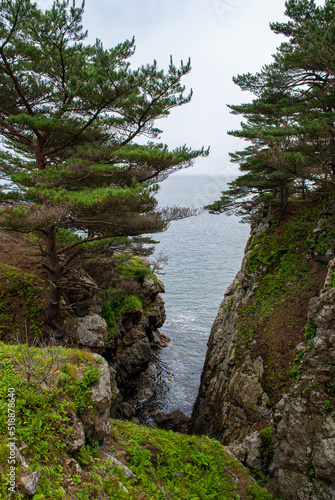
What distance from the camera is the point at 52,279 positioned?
10680 mm

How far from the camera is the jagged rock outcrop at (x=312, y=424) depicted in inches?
275

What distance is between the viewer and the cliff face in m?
7.34

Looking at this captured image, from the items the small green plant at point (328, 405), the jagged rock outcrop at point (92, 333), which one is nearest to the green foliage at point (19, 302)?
the jagged rock outcrop at point (92, 333)

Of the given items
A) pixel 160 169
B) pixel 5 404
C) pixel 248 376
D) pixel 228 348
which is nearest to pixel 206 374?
pixel 228 348

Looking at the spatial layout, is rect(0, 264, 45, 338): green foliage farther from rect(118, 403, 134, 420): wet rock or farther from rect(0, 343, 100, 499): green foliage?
rect(118, 403, 134, 420): wet rock

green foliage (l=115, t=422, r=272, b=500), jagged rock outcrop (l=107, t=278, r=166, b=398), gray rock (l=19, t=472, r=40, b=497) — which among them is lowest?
jagged rock outcrop (l=107, t=278, r=166, b=398)

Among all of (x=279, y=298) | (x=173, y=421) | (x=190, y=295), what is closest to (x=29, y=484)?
(x=279, y=298)

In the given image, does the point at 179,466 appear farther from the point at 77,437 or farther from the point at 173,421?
the point at 173,421

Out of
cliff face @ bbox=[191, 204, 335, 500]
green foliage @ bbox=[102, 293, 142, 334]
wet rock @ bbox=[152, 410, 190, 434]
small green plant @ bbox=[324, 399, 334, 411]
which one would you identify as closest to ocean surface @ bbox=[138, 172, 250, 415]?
wet rock @ bbox=[152, 410, 190, 434]

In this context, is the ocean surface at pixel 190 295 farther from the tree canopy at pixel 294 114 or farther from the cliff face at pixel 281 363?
the tree canopy at pixel 294 114

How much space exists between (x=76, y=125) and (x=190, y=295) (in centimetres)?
2593

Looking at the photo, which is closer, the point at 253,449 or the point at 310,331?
the point at 310,331

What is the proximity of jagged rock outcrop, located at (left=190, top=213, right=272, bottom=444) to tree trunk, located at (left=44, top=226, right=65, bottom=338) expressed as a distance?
7.14 m

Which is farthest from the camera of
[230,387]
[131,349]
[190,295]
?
[190,295]
